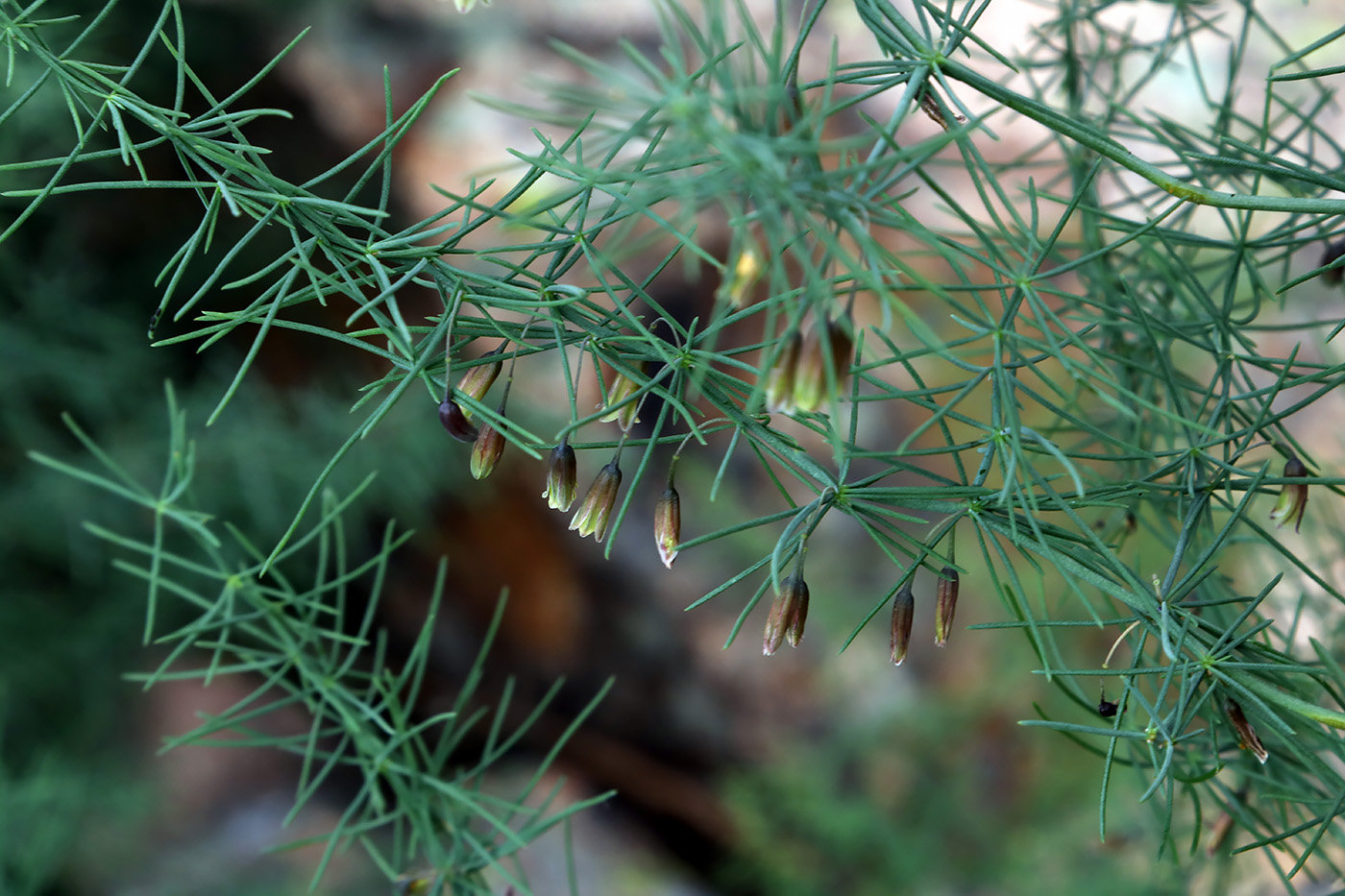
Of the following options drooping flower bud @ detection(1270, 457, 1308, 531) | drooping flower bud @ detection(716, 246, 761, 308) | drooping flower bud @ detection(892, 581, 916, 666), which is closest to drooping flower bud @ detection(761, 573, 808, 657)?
drooping flower bud @ detection(892, 581, 916, 666)

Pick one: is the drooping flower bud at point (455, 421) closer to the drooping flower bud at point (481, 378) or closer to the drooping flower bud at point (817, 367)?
the drooping flower bud at point (481, 378)

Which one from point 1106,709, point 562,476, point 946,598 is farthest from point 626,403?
point 1106,709

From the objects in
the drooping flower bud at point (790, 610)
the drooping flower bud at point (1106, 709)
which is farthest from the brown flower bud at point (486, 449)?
the drooping flower bud at point (1106, 709)

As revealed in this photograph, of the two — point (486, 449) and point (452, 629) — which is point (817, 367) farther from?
point (452, 629)

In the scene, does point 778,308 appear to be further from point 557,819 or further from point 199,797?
point 199,797

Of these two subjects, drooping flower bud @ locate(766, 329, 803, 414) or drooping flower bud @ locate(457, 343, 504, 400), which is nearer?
drooping flower bud @ locate(766, 329, 803, 414)

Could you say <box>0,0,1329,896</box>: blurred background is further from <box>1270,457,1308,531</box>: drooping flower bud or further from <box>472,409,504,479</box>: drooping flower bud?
<box>472,409,504,479</box>: drooping flower bud

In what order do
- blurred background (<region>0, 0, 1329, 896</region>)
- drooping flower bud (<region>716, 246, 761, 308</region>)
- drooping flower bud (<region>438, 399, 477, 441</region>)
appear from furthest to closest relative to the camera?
blurred background (<region>0, 0, 1329, 896</region>) → drooping flower bud (<region>438, 399, 477, 441</region>) → drooping flower bud (<region>716, 246, 761, 308</region>)

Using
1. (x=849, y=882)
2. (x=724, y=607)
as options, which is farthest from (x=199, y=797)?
(x=849, y=882)
